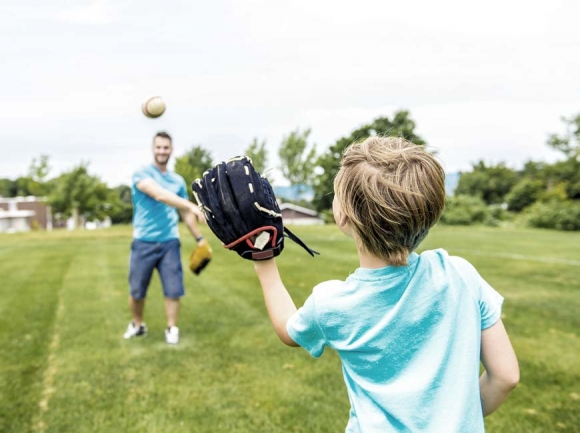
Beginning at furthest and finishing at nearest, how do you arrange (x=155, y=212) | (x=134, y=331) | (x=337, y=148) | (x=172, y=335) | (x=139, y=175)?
1. (x=337, y=148)
2. (x=134, y=331)
3. (x=172, y=335)
4. (x=155, y=212)
5. (x=139, y=175)

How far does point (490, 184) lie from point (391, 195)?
65661mm

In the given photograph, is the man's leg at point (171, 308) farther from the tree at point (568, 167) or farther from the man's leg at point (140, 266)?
the tree at point (568, 167)

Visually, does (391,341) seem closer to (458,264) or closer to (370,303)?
(370,303)

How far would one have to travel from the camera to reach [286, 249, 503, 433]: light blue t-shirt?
161 cm

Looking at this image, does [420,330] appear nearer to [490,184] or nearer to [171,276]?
[171,276]

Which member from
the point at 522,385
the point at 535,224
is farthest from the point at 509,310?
the point at 535,224

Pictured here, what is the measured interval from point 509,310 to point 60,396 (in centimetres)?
628

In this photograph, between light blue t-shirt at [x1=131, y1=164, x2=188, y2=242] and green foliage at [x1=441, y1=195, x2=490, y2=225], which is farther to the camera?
green foliage at [x1=441, y1=195, x2=490, y2=225]

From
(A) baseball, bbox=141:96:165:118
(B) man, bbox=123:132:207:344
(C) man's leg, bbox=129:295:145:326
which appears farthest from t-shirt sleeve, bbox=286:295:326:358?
(A) baseball, bbox=141:96:165:118

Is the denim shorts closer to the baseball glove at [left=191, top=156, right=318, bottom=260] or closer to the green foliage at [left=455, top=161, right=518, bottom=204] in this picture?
the baseball glove at [left=191, top=156, right=318, bottom=260]

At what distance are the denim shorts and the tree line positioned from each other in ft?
63.3

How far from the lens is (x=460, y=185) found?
215ft

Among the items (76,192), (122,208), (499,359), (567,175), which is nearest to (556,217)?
(567,175)

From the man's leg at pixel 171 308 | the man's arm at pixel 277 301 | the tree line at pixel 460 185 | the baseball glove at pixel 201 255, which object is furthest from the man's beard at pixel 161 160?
the tree line at pixel 460 185
